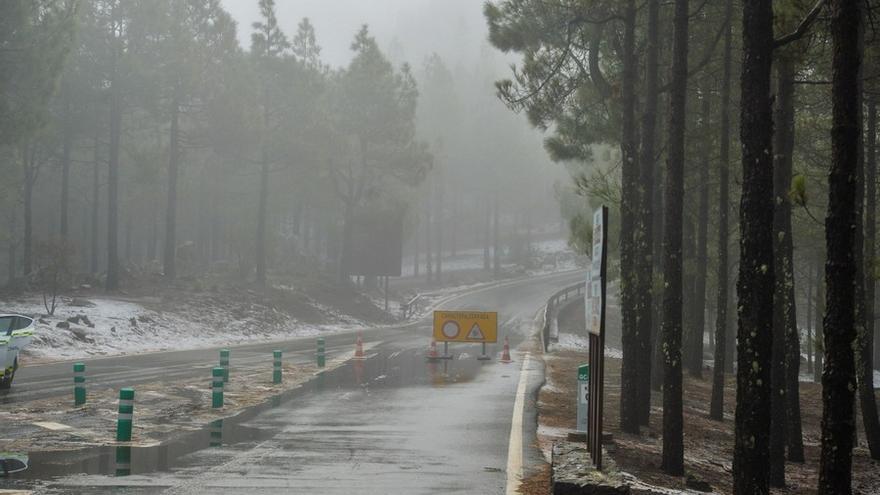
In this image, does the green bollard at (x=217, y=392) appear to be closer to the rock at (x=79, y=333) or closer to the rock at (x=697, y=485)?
the rock at (x=697, y=485)

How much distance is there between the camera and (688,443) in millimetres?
16719

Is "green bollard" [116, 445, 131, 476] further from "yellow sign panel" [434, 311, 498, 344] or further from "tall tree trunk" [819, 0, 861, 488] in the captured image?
"yellow sign panel" [434, 311, 498, 344]

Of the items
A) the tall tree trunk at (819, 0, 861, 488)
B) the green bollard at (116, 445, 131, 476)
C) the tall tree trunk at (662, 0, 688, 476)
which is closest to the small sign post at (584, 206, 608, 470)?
the tall tree trunk at (819, 0, 861, 488)

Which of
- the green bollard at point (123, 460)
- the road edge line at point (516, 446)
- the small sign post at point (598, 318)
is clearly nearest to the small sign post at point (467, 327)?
the road edge line at point (516, 446)

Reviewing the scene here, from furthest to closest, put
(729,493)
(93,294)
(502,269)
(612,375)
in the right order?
1. (502,269)
2. (93,294)
3. (612,375)
4. (729,493)

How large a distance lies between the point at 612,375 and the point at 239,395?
528 inches

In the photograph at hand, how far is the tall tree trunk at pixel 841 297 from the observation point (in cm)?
823

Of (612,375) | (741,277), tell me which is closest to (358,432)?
(741,277)

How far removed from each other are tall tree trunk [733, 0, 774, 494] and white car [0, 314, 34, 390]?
49.1 ft

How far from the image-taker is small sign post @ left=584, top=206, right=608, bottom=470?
26.8ft

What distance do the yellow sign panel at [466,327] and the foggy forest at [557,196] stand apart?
4.98ft

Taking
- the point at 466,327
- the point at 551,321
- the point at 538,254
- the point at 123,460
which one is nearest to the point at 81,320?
the point at 466,327

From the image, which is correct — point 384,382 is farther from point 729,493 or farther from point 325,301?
point 325,301

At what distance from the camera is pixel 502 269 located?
279 ft
